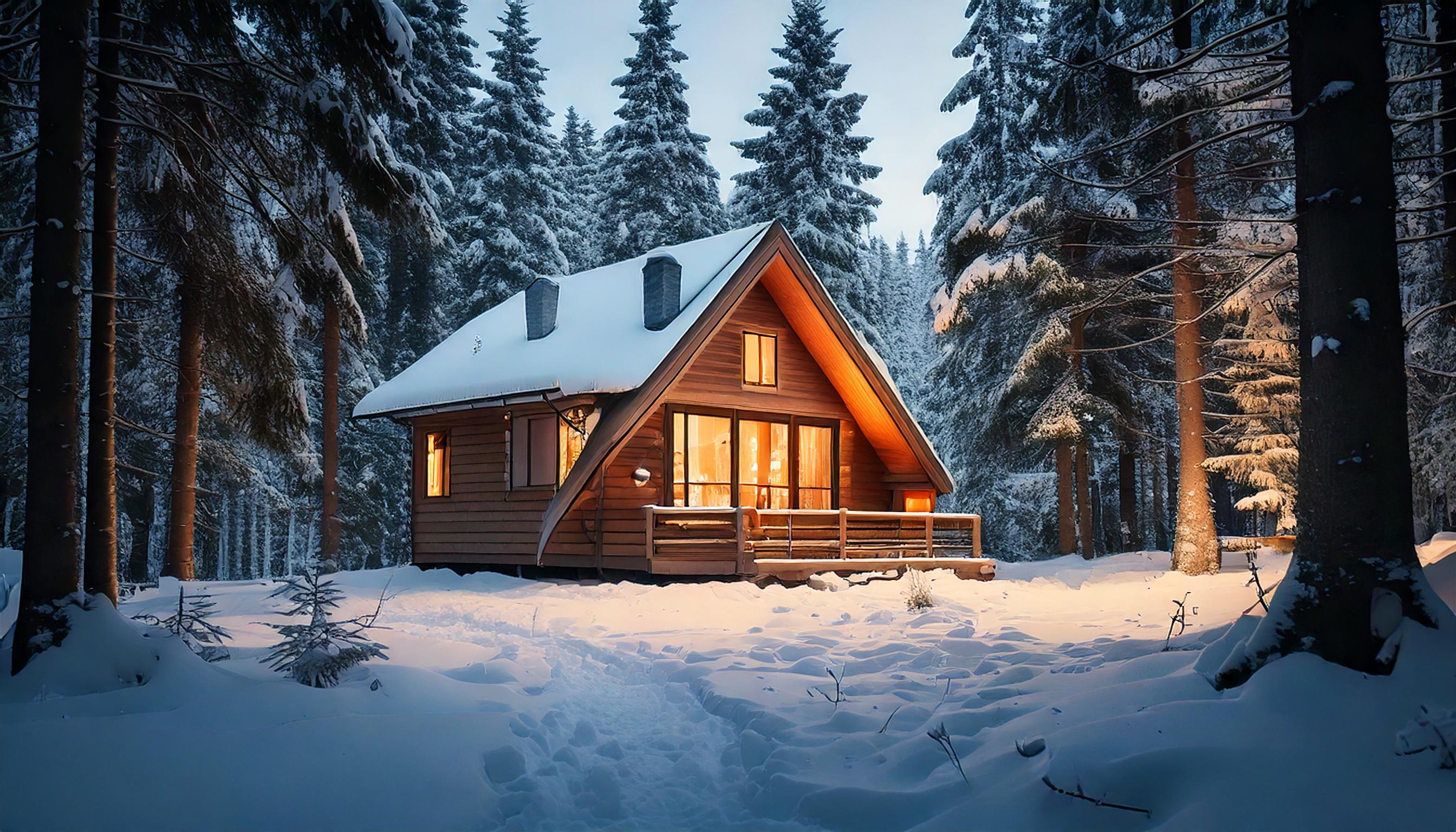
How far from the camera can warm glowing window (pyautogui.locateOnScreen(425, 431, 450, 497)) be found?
57.8 ft

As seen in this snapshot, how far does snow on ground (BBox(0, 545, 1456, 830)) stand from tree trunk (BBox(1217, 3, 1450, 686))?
24cm

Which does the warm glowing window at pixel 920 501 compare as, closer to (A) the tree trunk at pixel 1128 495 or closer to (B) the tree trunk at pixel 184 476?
(A) the tree trunk at pixel 1128 495

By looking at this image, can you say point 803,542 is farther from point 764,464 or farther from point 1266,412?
point 1266,412

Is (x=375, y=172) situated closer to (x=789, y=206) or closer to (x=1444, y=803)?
(x=1444, y=803)

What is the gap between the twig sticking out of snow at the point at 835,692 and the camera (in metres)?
5.51

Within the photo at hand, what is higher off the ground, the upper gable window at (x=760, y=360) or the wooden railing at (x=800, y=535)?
the upper gable window at (x=760, y=360)

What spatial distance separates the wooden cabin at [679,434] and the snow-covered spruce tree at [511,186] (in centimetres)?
983

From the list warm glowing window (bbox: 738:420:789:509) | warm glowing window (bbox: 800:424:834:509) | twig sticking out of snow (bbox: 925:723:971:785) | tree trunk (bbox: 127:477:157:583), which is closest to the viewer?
twig sticking out of snow (bbox: 925:723:971:785)

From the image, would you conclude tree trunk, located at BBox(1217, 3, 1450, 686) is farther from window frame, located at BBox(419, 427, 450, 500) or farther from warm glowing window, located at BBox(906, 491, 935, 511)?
window frame, located at BBox(419, 427, 450, 500)

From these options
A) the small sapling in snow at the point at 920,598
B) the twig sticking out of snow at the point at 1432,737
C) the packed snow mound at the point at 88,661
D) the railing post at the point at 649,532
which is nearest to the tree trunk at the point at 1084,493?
the railing post at the point at 649,532

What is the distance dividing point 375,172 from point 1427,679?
268 inches

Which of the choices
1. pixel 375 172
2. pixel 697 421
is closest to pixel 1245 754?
pixel 375 172

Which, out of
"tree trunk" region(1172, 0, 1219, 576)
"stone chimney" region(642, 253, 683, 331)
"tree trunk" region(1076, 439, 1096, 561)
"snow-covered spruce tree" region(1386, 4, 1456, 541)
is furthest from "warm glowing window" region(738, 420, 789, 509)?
"snow-covered spruce tree" region(1386, 4, 1456, 541)

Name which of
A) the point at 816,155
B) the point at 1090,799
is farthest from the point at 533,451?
the point at 816,155
